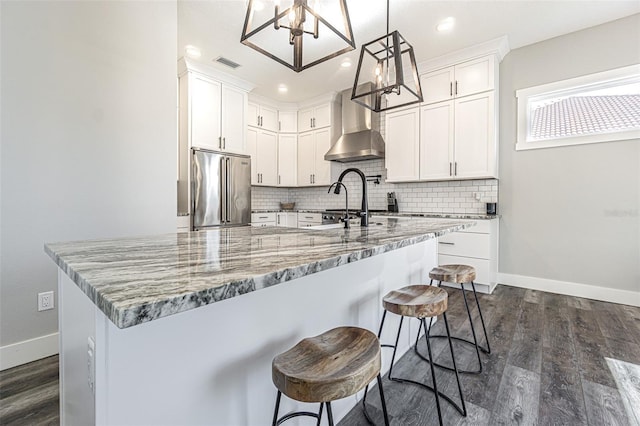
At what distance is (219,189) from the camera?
4102 mm

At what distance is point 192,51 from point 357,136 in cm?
253

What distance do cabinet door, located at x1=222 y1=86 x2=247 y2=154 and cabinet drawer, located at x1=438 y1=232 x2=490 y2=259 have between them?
10.5 ft

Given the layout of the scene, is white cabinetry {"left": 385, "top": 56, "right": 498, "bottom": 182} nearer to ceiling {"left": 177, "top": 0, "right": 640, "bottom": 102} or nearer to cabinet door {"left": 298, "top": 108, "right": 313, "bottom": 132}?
ceiling {"left": 177, "top": 0, "right": 640, "bottom": 102}

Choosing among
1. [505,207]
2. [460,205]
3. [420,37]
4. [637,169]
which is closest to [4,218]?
[420,37]

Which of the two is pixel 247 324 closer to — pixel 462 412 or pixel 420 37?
pixel 462 412

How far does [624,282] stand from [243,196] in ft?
15.1

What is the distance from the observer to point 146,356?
0.73 metres

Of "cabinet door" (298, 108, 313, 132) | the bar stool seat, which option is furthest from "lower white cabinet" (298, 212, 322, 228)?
the bar stool seat

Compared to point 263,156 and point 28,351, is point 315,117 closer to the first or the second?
point 263,156

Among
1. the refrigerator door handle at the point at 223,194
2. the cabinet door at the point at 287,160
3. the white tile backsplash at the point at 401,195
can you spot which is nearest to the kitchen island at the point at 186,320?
the refrigerator door handle at the point at 223,194

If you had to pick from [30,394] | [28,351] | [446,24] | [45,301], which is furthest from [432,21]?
[28,351]

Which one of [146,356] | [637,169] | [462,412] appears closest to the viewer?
[146,356]

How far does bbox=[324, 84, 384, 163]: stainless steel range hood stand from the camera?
4480 mm

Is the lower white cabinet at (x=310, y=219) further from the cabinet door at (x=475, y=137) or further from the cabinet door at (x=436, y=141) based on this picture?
the cabinet door at (x=475, y=137)
